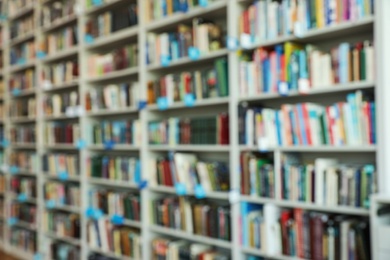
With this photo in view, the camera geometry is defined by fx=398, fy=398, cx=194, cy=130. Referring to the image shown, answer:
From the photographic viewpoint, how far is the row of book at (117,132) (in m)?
3.39

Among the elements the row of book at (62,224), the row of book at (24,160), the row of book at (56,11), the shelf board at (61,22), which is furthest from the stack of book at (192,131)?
the row of book at (24,160)

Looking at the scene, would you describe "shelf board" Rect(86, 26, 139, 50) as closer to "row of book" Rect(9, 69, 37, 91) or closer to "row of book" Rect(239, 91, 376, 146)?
"row of book" Rect(9, 69, 37, 91)

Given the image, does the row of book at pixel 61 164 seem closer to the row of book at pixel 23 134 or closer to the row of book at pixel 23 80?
the row of book at pixel 23 134

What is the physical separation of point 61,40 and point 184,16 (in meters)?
1.90

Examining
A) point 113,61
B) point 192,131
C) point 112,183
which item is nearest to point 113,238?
point 112,183

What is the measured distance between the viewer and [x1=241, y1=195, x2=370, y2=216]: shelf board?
6.86 ft

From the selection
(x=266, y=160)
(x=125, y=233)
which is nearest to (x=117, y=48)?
(x=125, y=233)

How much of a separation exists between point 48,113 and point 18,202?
1383mm

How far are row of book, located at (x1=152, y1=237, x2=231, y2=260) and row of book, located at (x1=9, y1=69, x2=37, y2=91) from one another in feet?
8.68

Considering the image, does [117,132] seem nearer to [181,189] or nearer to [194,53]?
[181,189]

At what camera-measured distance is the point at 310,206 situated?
2.28m

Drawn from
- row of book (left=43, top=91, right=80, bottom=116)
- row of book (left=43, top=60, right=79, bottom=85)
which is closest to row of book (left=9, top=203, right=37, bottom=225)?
row of book (left=43, top=91, right=80, bottom=116)

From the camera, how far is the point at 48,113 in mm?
4453

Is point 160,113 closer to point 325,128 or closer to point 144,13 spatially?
point 144,13
